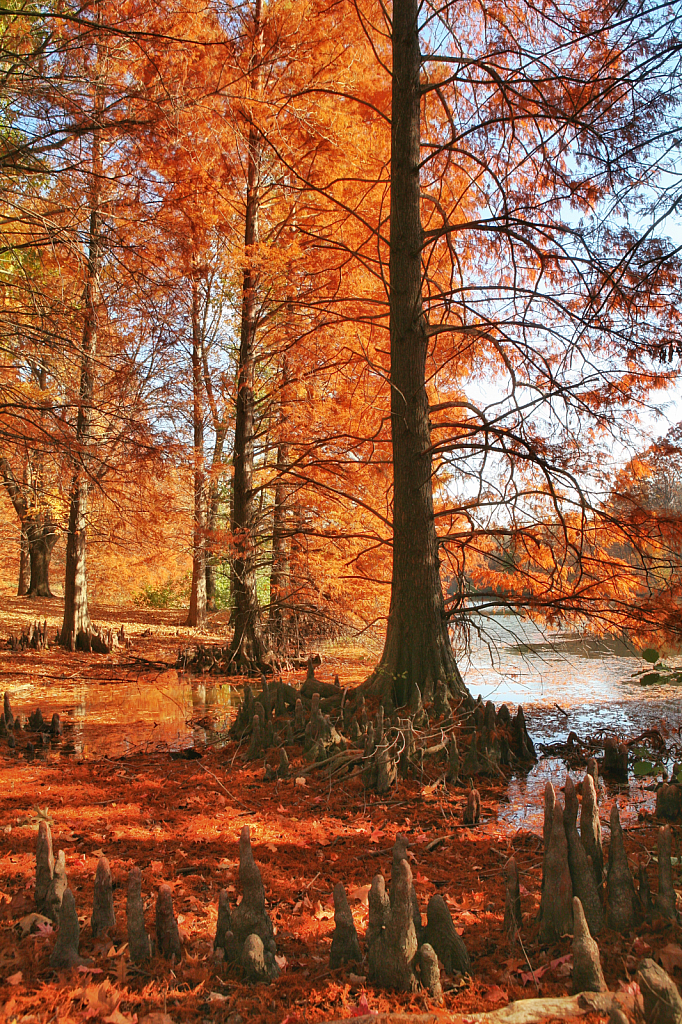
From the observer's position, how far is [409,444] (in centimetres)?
662

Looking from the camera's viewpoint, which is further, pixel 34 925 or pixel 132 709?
pixel 132 709

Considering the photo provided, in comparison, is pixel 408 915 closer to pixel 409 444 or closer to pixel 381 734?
pixel 381 734

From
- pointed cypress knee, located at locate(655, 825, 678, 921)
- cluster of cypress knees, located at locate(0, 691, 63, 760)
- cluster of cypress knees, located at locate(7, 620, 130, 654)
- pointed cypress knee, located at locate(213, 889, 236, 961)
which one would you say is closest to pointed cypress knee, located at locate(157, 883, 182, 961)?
pointed cypress knee, located at locate(213, 889, 236, 961)

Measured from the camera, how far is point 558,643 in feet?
57.0

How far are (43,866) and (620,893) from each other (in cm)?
235

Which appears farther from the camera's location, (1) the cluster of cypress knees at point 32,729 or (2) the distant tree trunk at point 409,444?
(1) the cluster of cypress knees at point 32,729

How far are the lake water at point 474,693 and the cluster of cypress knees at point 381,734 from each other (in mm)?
363

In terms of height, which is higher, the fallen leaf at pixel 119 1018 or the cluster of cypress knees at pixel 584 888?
the cluster of cypress knees at pixel 584 888

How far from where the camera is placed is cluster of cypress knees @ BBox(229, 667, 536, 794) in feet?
17.2

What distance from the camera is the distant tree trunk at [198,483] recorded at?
12000 millimetres

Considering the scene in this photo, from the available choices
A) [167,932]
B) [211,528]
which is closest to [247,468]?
[211,528]

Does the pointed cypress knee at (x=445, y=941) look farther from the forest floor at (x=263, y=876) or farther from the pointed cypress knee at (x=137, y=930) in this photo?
the pointed cypress knee at (x=137, y=930)

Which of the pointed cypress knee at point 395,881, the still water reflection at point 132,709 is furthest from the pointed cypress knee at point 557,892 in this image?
the still water reflection at point 132,709

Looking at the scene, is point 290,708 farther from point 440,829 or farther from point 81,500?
point 81,500
